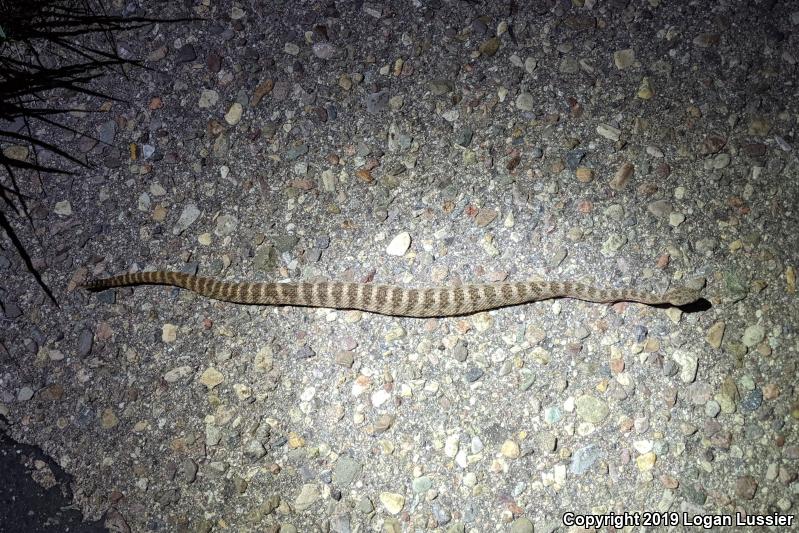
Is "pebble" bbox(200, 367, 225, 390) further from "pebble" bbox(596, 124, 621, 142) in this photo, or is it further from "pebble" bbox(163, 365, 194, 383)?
"pebble" bbox(596, 124, 621, 142)

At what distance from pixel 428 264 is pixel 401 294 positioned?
0.28 m

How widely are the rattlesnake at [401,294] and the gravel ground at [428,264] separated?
9cm

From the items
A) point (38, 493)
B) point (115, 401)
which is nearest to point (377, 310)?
point (115, 401)

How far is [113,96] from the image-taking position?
456cm

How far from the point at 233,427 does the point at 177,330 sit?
0.74m

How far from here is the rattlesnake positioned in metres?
3.82

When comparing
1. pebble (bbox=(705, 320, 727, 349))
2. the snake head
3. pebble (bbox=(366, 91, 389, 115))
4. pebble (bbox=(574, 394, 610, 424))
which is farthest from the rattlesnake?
pebble (bbox=(366, 91, 389, 115))

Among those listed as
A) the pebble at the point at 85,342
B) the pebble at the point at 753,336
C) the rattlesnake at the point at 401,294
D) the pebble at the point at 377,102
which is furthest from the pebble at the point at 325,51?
the pebble at the point at 753,336

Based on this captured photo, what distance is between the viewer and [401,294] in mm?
3920

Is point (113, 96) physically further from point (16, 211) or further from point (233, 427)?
point (233, 427)

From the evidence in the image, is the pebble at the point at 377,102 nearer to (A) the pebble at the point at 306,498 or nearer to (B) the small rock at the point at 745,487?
(A) the pebble at the point at 306,498

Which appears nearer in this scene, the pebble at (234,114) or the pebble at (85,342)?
the pebble at (85,342)

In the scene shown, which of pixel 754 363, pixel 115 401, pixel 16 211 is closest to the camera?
pixel 754 363

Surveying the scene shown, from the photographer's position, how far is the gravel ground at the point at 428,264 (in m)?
3.68
